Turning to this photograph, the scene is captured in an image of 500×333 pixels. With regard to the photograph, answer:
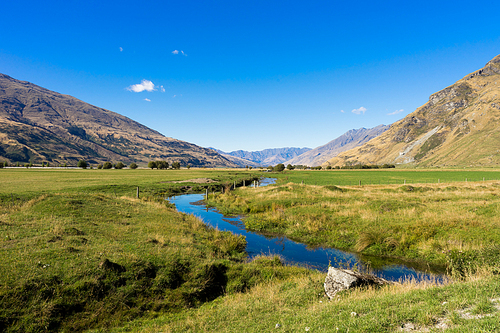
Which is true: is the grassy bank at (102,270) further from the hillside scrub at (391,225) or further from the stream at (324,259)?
the hillside scrub at (391,225)

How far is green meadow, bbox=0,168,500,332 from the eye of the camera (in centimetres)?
768

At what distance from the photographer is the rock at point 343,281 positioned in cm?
1003

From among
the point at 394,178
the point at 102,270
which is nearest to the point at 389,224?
the point at 102,270

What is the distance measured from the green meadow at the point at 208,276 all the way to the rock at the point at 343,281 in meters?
0.43

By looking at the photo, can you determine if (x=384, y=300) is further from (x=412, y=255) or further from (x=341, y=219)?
(x=341, y=219)

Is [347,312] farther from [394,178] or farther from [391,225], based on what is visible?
[394,178]

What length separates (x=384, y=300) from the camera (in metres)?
8.15

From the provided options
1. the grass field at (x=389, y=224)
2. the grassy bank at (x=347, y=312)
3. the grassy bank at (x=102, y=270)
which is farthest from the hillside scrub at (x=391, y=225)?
the grassy bank at (x=102, y=270)

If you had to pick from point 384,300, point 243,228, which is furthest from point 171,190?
point 384,300

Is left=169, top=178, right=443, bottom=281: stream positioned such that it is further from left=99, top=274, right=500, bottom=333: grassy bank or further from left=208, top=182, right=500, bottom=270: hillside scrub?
left=99, top=274, right=500, bottom=333: grassy bank

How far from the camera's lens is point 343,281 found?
401 inches

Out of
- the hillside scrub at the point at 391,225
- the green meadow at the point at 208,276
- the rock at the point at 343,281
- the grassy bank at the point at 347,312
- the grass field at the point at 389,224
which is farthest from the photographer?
the grass field at the point at 389,224

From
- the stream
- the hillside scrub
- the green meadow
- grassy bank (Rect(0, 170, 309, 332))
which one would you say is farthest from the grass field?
grassy bank (Rect(0, 170, 309, 332))

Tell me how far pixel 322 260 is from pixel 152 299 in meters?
12.9
